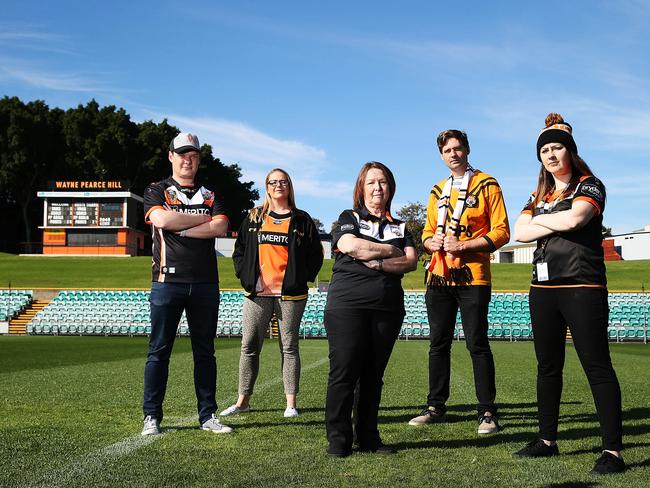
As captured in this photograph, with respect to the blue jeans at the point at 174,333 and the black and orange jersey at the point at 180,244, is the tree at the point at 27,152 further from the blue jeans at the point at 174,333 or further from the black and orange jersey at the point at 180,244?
the blue jeans at the point at 174,333

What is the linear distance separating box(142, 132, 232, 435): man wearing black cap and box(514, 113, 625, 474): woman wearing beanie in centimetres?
222

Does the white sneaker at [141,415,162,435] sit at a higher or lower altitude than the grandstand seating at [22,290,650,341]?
higher

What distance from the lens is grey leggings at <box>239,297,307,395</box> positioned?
568 centimetres

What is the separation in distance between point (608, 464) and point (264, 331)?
3.07 meters

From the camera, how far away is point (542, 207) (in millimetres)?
4152

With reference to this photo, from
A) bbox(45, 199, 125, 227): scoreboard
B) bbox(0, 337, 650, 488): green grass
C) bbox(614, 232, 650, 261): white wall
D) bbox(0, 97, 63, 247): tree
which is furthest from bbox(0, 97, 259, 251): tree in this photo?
bbox(0, 337, 650, 488): green grass

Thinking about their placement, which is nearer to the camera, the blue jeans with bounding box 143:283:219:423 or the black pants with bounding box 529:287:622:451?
the black pants with bounding box 529:287:622:451

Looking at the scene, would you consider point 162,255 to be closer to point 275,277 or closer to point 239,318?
point 275,277

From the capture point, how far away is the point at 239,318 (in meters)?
25.1

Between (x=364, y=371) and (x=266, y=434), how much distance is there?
93 centimetres

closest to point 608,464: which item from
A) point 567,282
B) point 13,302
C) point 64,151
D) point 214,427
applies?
point 567,282

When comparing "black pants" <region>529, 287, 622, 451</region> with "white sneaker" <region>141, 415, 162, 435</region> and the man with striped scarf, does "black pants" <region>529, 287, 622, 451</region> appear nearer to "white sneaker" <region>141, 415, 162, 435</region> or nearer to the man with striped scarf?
the man with striped scarf

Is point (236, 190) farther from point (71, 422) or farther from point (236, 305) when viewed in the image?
point (71, 422)

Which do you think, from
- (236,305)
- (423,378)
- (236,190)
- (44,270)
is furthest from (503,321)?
(236,190)
